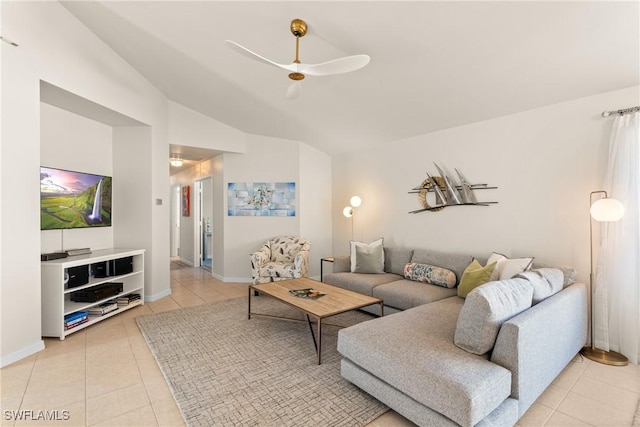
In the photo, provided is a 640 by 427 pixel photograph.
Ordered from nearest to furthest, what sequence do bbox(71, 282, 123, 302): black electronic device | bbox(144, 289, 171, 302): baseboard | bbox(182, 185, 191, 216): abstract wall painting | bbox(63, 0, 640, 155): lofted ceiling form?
bbox(63, 0, 640, 155): lofted ceiling → bbox(71, 282, 123, 302): black electronic device → bbox(144, 289, 171, 302): baseboard → bbox(182, 185, 191, 216): abstract wall painting

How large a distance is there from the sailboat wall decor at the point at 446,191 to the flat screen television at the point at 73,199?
414 cm

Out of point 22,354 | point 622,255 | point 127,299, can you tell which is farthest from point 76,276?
point 622,255

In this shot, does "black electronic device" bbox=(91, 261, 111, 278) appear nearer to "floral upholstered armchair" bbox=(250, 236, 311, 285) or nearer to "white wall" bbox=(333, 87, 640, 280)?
"floral upholstered armchair" bbox=(250, 236, 311, 285)

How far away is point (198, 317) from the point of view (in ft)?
11.3

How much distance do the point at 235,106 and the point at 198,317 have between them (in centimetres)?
288

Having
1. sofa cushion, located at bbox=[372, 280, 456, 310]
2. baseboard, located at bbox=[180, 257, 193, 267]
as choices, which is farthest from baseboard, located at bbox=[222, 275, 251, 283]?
sofa cushion, located at bbox=[372, 280, 456, 310]

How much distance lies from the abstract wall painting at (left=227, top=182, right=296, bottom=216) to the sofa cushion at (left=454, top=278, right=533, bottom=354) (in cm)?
375

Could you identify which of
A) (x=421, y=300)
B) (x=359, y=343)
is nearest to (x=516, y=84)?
(x=421, y=300)

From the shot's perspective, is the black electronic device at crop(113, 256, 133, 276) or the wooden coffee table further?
the black electronic device at crop(113, 256, 133, 276)

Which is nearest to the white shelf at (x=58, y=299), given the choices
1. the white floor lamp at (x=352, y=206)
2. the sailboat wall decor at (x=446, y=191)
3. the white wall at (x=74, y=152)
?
the white wall at (x=74, y=152)

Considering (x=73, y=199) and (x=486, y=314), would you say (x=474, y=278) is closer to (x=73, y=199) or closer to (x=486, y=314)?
(x=486, y=314)

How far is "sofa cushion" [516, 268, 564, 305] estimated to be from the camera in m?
2.04

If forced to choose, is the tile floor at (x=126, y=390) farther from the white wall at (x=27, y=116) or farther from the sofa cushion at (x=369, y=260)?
the sofa cushion at (x=369, y=260)

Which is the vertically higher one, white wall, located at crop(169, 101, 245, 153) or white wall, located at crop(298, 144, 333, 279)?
white wall, located at crop(169, 101, 245, 153)
